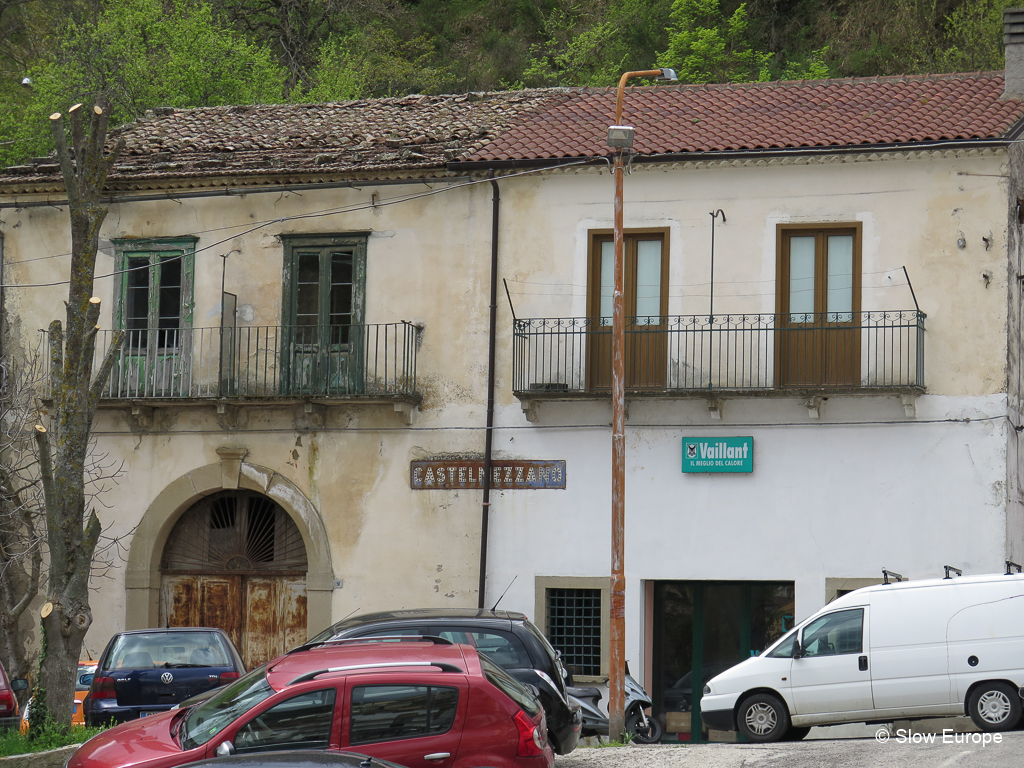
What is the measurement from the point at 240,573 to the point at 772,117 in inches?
430

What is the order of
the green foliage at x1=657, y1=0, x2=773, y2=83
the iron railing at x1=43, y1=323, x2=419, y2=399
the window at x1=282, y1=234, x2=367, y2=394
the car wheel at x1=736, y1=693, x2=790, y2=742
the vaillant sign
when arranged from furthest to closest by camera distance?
the green foliage at x1=657, y1=0, x2=773, y2=83 < the window at x1=282, y1=234, x2=367, y2=394 < the iron railing at x1=43, y1=323, x2=419, y2=399 < the vaillant sign < the car wheel at x1=736, y1=693, x2=790, y2=742

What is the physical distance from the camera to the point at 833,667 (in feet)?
47.5

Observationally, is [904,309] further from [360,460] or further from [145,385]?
[145,385]

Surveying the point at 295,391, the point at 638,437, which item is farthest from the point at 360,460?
the point at 638,437

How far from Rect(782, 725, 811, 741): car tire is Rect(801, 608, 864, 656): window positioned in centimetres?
97

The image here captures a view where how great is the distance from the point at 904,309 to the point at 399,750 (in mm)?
11608

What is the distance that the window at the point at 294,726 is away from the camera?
8.48 metres

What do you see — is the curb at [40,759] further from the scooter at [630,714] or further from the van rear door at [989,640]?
the van rear door at [989,640]

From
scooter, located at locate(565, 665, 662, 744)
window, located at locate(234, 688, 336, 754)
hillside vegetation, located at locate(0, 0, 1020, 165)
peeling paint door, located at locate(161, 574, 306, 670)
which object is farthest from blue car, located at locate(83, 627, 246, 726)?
hillside vegetation, located at locate(0, 0, 1020, 165)

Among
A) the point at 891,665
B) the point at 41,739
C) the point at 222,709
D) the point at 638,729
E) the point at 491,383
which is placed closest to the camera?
the point at 222,709

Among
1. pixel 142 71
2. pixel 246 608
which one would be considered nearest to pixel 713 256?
pixel 246 608

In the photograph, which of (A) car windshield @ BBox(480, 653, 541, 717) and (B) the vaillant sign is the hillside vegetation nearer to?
(B) the vaillant sign

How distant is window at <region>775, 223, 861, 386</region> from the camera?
58.3ft

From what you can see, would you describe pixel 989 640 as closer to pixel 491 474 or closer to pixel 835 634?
pixel 835 634
